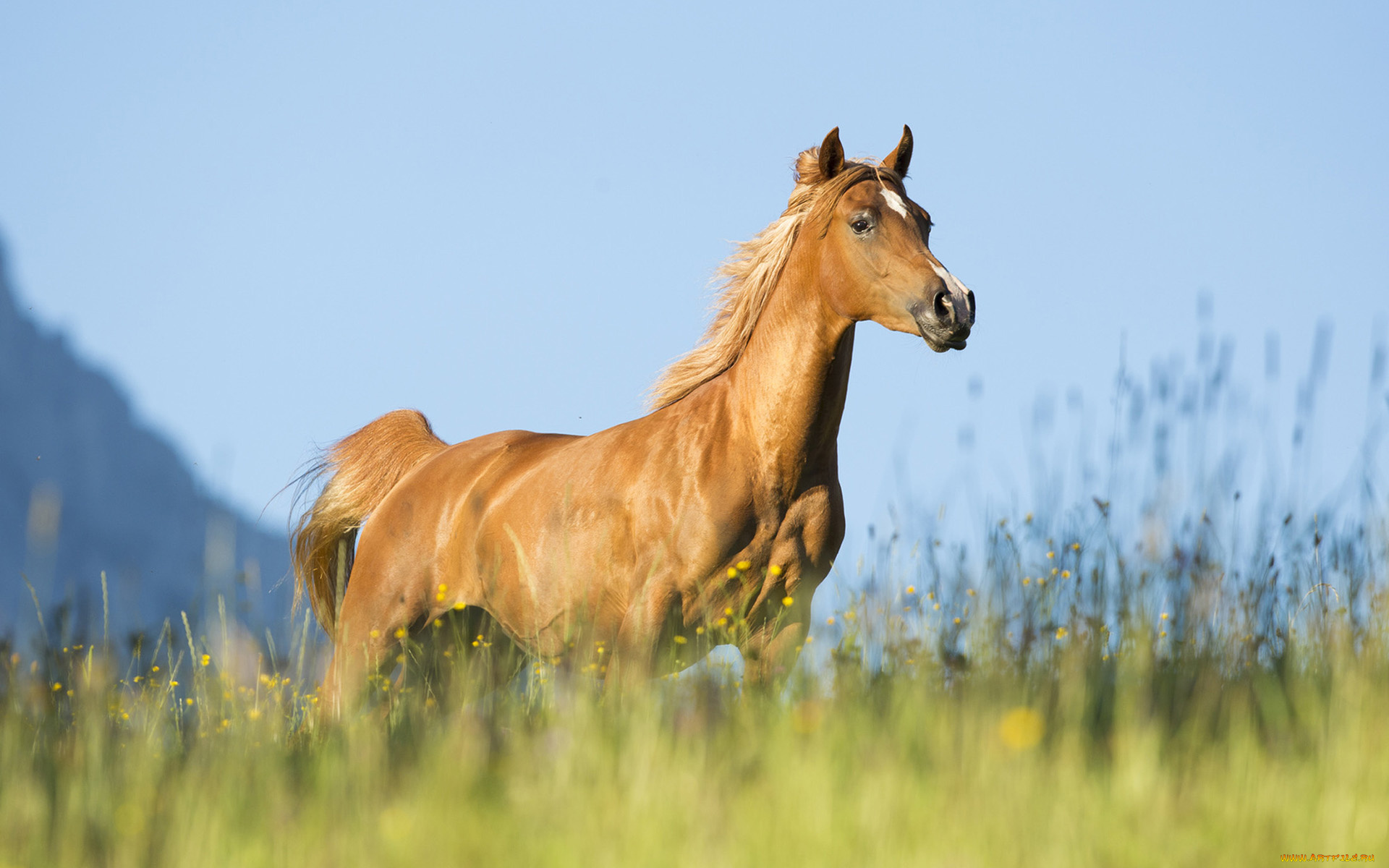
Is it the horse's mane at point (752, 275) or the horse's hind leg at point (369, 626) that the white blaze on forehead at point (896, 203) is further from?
the horse's hind leg at point (369, 626)

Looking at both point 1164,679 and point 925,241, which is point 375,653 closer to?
point 925,241

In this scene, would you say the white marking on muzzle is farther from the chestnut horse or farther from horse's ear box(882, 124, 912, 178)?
horse's ear box(882, 124, 912, 178)

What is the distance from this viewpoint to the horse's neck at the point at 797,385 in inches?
183

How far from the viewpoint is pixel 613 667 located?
4.23 metres

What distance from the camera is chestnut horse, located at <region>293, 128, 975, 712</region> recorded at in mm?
4469

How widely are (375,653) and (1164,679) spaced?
4068 mm

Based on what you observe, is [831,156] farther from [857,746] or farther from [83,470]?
[83,470]

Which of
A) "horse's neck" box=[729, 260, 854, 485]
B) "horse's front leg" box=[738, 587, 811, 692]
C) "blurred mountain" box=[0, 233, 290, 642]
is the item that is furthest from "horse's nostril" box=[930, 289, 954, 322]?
"blurred mountain" box=[0, 233, 290, 642]

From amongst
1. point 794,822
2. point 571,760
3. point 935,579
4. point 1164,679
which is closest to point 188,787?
point 571,760

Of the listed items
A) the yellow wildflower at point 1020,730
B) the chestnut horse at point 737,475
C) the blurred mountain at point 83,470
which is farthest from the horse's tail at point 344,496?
the blurred mountain at point 83,470

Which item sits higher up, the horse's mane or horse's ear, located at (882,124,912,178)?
horse's ear, located at (882,124,912,178)

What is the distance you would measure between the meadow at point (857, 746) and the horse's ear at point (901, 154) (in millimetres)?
1711

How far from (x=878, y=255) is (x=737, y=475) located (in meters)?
1.07

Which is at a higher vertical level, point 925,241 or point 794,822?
point 925,241
